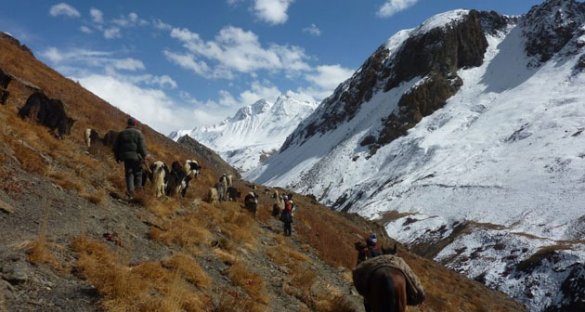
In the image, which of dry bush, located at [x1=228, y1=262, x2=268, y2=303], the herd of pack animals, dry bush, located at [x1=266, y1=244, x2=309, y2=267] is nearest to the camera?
the herd of pack animals

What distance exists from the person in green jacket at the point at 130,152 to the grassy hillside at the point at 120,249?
0.43m

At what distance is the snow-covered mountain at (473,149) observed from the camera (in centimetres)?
4203

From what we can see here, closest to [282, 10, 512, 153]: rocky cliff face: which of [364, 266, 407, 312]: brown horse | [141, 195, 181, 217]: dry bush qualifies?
[141, 195, 181, 217]: dry bush

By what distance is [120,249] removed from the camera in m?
8.31

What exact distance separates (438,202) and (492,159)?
48.0ft

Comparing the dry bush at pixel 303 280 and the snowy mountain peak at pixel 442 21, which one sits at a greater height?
the snowy mountain peak at pixel 442 21

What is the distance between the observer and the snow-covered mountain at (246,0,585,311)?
4203 cm

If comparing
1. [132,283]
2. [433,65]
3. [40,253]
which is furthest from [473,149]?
[40,253]

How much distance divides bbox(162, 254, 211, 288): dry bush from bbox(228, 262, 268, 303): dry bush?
32.9 inches

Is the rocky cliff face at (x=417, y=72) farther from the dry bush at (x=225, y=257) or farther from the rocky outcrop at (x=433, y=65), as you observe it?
the dry bush at (x=225, y=257)

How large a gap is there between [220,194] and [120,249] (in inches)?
379

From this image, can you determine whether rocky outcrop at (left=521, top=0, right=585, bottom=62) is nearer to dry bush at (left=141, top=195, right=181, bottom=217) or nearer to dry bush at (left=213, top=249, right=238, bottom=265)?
dry bush at (left=141, top=195, right=181, bottom=217)

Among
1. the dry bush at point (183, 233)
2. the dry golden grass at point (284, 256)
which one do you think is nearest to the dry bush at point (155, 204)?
the dry bush at point (183, 233)

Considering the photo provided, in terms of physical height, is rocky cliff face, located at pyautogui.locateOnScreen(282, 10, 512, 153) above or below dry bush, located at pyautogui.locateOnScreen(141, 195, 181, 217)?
above
